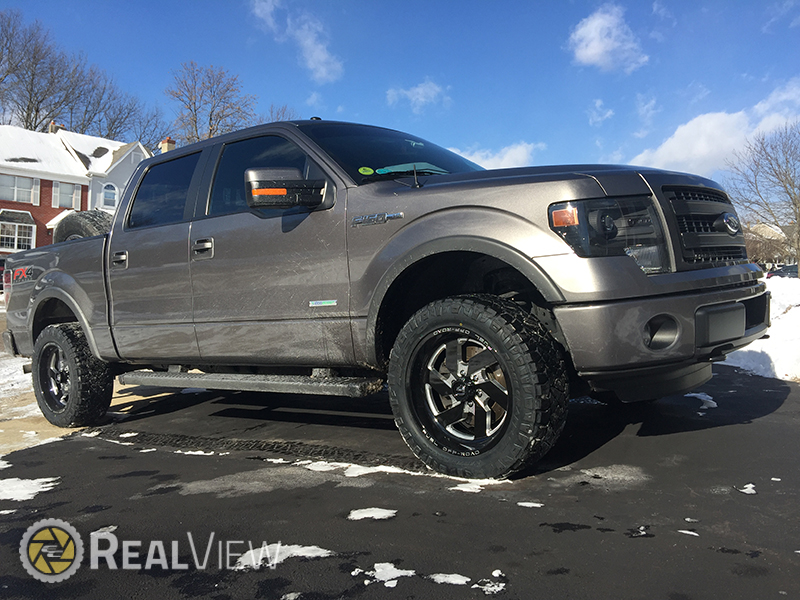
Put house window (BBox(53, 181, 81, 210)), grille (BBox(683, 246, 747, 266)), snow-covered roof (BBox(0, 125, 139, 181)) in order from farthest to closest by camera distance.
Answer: house window (BBox(53, 181, 81, 210)) < snow-covered roof (BBox(0, 125, 139, 181)) < grille (BBox(683, 246, 747, 266))

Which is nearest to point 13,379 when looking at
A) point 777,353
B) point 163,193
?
point 163,193

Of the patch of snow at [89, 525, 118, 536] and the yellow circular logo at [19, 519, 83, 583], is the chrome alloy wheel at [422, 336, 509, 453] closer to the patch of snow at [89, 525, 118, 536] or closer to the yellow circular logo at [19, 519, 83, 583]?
the patch of snow at [89, 525, 118, 536]

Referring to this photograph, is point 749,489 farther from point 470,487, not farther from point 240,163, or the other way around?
point 240,163

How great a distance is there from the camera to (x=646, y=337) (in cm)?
275

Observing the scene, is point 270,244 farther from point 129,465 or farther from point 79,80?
point 79,80

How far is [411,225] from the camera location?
3252mm

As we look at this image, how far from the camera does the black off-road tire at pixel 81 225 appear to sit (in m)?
5.53

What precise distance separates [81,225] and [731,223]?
17.2 feet

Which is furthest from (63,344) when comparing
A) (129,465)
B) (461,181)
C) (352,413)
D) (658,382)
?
(658,382)

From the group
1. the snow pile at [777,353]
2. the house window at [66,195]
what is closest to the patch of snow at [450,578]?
the snow pile at [777,353]

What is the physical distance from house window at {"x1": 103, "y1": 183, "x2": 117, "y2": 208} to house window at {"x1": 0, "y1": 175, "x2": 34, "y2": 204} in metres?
4.34

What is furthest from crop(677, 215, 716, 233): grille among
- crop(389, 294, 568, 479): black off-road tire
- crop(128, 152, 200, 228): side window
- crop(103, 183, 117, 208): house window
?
crop(103, 183, 117, 208): house window

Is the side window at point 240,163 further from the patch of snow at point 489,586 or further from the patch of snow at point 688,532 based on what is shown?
the patch of snow at point 688,532

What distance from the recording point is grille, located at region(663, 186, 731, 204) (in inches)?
120
